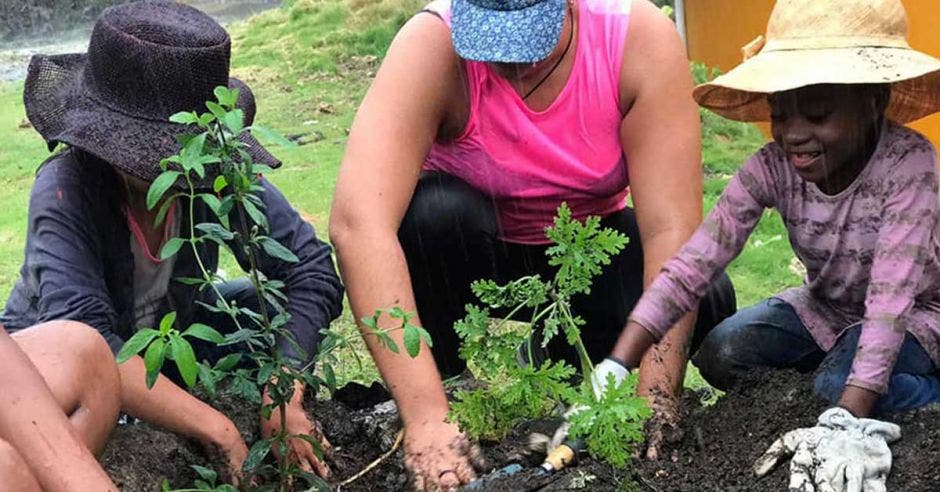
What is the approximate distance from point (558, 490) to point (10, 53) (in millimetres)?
12539

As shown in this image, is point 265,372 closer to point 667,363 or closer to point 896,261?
point 667,363

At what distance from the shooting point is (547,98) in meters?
3.06

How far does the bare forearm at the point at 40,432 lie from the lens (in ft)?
6.35

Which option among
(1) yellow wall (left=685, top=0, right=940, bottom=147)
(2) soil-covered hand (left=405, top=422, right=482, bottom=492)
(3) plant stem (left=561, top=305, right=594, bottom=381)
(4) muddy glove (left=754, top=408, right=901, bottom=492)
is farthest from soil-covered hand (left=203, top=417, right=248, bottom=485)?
(1) yellow wall (left=685, top=0, right=940, bottom=147)

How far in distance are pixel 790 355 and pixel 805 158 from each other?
653 millimetres

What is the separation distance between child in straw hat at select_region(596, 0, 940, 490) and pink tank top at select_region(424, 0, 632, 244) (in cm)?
30

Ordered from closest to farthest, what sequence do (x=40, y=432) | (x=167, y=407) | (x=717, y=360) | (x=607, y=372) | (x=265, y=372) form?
(x=40, y=432) → (x=265, y=372) → (x=607, y=372) → (x=167, y=407) → (x=717, y=360)

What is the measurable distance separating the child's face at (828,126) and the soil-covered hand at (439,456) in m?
0.91

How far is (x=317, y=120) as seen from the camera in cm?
906

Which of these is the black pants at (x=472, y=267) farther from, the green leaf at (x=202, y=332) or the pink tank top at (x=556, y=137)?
the green leaf at (x=202, y=332)

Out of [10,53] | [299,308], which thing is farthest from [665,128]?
[10,53]

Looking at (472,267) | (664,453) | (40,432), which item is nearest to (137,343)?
(40,432)

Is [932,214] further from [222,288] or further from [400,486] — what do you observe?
[222,288]

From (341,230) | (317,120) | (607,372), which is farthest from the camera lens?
(317,120)
